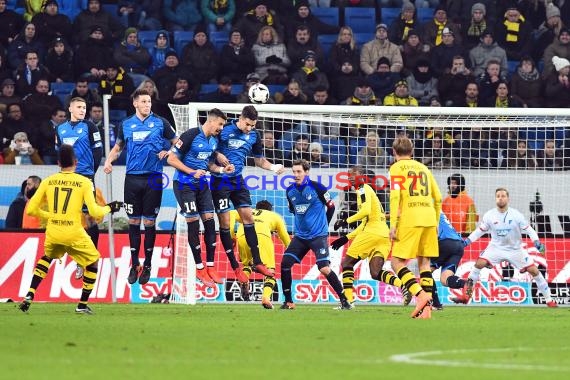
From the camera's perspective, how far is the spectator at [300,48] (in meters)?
26.6

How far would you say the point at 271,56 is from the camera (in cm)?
2634

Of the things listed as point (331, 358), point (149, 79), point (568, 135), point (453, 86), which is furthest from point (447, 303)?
point (331, 358)

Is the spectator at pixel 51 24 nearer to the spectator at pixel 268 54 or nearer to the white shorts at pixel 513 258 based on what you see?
the spectator at pixel 268 54

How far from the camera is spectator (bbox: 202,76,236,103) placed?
25.1m

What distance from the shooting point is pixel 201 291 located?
21859 mm

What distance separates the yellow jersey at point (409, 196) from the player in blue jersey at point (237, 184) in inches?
119

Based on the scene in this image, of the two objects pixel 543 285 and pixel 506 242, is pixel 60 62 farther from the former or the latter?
pixel 543 285

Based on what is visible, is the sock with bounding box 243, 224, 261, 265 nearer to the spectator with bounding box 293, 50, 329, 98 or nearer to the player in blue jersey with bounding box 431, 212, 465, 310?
the player in blue jersey with bounding box 431, 212, 465, 310

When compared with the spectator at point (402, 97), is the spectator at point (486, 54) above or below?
above

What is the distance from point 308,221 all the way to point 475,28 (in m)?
10.7

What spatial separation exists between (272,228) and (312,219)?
4.27ft

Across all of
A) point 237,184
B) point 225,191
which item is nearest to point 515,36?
point 237,184

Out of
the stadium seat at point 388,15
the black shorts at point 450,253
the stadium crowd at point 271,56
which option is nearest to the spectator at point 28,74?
the stadium crowd at point 271,56

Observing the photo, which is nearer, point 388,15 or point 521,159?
point 521,159
